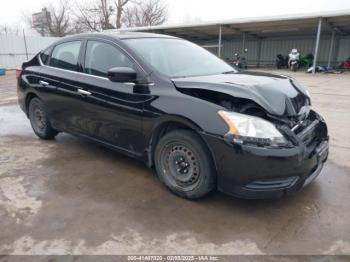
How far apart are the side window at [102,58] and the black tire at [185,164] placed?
0.98 metres

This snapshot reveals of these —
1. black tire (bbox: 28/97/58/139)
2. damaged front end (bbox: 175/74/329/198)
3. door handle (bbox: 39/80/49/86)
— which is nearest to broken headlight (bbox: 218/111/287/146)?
damaged front end (bbox: 175/74/329/198)

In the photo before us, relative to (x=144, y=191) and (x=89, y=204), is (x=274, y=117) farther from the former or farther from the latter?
(x=89, y=204)

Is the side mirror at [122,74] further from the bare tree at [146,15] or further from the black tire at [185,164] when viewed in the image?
the bare tree at [146,15]

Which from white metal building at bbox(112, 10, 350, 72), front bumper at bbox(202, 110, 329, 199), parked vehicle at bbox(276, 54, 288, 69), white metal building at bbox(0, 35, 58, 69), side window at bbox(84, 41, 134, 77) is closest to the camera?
front bumper at bbox(202, 110, 329, 199)

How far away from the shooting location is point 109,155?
3914 millimetres

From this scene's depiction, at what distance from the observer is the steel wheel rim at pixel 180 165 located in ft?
8.63

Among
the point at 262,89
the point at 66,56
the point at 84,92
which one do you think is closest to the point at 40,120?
the point at 66,56

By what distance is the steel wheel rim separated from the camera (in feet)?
8.63

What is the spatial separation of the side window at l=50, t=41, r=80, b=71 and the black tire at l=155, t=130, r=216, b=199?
177cm

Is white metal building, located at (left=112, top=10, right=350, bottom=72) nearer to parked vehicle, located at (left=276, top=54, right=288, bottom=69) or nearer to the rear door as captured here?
parked vehicle, located at (left=276, top=54, right=288, bottom=69)

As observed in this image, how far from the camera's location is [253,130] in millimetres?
2275

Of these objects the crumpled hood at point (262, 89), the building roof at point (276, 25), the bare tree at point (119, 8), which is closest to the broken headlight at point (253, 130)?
the crumpled hood at point (262, 89)

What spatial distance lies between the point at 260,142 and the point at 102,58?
2.12 metres

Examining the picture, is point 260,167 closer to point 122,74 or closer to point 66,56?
point 122,74
